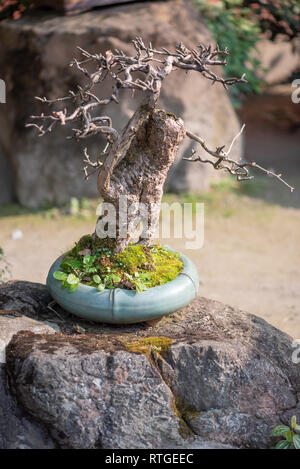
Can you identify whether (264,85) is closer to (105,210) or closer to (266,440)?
(105,210)

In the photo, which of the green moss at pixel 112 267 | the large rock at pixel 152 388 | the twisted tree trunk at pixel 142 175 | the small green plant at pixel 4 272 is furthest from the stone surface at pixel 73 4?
the large rock at pixel 152 388

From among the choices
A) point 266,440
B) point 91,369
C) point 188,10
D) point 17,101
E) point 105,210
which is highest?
point 188,10

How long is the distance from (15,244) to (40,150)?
4.96ft

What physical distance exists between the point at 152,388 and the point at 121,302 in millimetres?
555

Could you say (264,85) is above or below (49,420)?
above

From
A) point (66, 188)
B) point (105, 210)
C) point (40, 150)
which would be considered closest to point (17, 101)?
point (40, 150)

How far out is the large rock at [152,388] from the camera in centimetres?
262

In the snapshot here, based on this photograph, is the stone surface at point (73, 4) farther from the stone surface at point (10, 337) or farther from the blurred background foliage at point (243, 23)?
the stone surface at point (10, 337)

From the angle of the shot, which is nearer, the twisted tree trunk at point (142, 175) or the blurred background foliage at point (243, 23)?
the twisted tree trunk at point (142, 175)

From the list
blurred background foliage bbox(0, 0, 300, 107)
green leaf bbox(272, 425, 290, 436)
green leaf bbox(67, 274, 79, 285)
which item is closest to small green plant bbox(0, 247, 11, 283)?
green leaf bbox(67, 274, 79, 285)

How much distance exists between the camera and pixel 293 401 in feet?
9.63

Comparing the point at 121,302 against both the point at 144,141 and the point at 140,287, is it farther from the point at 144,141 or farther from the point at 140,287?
the point at 144,141

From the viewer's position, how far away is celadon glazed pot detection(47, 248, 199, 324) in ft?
10.2

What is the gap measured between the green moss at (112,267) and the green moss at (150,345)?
0.30m
